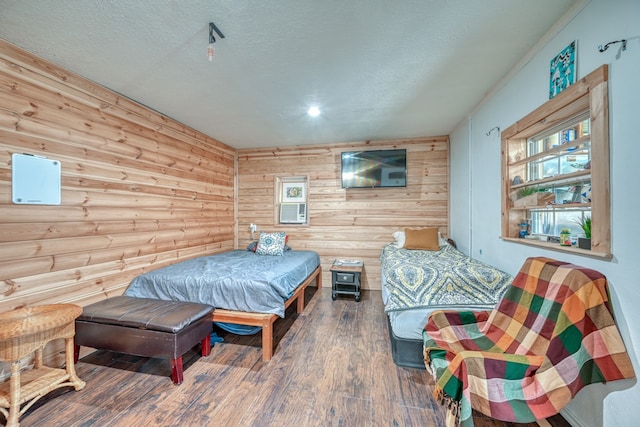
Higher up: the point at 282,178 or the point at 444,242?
the point at 282,178

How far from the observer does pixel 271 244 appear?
12.7 ft

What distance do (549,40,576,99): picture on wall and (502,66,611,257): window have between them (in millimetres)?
62

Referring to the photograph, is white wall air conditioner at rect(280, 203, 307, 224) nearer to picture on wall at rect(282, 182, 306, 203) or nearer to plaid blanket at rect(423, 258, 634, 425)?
picture on wall at rect(282, 182, 306, 203)

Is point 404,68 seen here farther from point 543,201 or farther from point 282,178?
point 282,178

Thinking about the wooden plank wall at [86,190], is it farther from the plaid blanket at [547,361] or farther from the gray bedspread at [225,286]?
the plaid blanket at [547,361]

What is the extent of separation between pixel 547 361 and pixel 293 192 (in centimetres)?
386

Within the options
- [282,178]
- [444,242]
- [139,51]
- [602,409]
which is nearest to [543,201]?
[602,409]

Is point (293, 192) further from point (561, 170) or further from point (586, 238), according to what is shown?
point (586, 238)

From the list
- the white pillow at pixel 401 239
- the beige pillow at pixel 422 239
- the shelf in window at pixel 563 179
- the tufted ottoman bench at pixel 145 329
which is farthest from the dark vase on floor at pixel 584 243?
the tufted ottoman bench at pixel 145 329

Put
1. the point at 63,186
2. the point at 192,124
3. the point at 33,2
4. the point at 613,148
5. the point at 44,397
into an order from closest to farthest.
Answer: the point at 613,148 → the point at 33,2 → the point at 44,397 → the point at 63,186 → the point at 192,124

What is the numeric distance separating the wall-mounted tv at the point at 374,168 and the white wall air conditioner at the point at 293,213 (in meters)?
0.93

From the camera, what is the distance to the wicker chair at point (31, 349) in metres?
1.43

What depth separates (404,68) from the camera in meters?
2.07

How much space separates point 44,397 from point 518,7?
13.0ft
